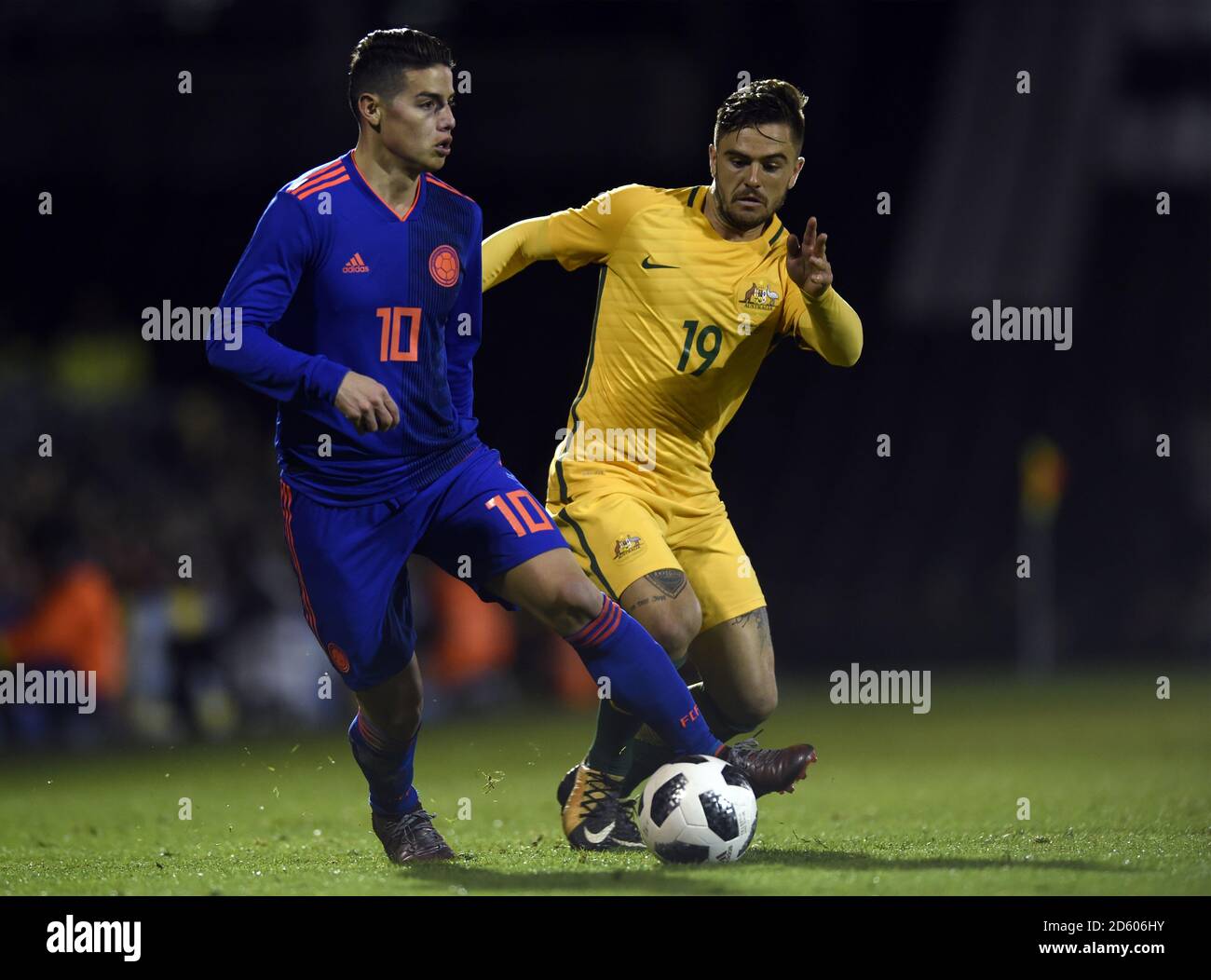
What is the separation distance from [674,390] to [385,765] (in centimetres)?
179

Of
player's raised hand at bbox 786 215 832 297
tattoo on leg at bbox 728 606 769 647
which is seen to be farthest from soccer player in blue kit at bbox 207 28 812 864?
player's raised hand at bbox 786 215 832 297

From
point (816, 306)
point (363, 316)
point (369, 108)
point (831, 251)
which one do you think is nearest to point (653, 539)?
point (816, 306)

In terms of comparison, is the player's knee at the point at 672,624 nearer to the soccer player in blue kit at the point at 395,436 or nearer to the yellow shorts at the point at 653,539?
the yellow shorts at the point at 653,539

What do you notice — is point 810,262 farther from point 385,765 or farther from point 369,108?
point 385,765

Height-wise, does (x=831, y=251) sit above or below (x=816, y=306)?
above

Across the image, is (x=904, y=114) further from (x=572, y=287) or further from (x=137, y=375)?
(x=137, y=375)

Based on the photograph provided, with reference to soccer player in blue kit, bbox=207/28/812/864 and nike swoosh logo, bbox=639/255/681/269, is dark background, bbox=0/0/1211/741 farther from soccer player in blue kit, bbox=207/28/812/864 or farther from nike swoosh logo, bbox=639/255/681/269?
soccer player in blue kit, bbox=207/28/812/864

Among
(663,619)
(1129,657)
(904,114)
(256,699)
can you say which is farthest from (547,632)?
(663,619)

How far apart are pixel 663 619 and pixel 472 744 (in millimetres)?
6320

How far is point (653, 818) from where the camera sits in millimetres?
6039

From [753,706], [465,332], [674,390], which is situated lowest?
[753,706]

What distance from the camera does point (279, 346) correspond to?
5590mm

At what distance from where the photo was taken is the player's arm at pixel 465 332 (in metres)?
6.13

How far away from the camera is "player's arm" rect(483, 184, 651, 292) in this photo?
6.80 m
